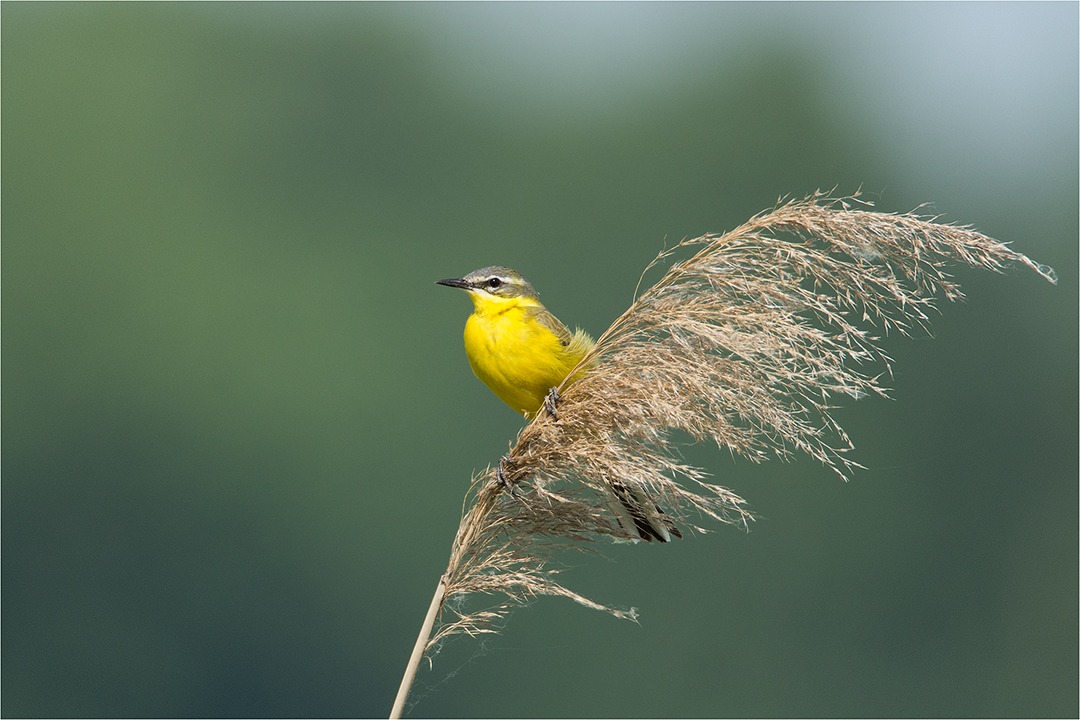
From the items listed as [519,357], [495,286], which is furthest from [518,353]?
[495,286]

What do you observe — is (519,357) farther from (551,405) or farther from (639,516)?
(639,516)

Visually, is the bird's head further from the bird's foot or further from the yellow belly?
the bird's foot

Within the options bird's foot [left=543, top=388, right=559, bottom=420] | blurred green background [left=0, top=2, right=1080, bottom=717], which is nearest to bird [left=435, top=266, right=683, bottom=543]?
bird's foot [left=543, top=388, right=559, bottom=420]

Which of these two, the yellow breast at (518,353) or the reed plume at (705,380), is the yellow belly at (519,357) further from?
the reed plume at (705,380)

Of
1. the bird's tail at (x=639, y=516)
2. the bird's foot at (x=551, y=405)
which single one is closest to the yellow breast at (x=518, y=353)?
the bird's foot at (x=551, y=405)

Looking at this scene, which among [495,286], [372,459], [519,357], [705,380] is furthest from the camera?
[372,459]

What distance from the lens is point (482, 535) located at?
2568 mm

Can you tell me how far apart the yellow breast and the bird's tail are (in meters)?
1.03

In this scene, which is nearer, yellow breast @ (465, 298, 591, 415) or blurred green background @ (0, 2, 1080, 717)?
yellow breast @ (465, 298, 591, 415)

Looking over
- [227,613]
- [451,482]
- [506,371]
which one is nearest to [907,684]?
[451,482]

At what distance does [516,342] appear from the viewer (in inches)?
149

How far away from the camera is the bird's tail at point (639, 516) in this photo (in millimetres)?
2682

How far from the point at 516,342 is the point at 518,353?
53 mm

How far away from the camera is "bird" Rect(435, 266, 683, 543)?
3.74 m
